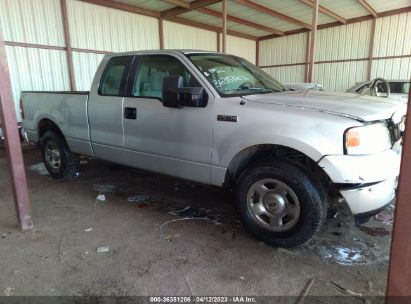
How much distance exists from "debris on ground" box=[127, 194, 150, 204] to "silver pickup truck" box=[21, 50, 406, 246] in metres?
0.54

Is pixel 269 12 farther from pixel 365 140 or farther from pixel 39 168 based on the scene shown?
pixel 365 140

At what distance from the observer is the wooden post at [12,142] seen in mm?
2865

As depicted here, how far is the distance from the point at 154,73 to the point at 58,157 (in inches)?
94.3

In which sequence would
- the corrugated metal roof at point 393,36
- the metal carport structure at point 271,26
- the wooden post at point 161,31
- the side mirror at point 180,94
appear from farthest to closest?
the corrugated metal roof at point 393,36, the wooden post at point 161,31, the metal carport structure at point 271,26, the side mirror at point 180,94

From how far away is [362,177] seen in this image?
2.36m

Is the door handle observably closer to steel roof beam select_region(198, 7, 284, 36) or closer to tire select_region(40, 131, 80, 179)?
tire select_region(40, 131, 80, 179)

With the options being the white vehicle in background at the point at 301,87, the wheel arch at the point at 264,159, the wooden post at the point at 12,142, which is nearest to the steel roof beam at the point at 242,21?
the white vehicle in background at the point at 301,87

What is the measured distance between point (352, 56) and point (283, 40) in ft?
14.0

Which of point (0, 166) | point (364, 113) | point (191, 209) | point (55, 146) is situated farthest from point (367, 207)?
point (0, 166)

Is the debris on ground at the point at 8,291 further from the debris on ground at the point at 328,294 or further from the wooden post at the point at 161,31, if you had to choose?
the wooden post at the point at 161,31

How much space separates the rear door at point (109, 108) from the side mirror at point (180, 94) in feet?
3.19

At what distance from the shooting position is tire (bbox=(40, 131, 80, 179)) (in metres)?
4.80

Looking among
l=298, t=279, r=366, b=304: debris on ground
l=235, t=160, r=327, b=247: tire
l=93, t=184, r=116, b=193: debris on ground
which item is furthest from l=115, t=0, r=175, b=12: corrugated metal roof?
l=298, t=279, r=366, b=304: debris on ground

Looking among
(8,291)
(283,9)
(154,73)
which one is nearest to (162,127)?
(154,73)
